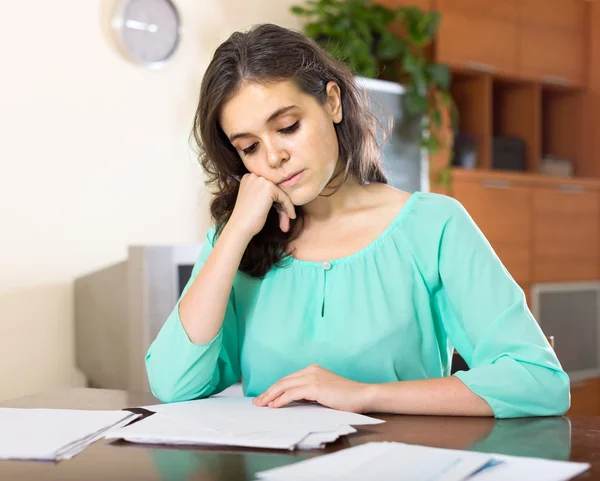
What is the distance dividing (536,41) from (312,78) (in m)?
3.41

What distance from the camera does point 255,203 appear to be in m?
1.49

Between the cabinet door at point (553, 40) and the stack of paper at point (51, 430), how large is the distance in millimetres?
3772

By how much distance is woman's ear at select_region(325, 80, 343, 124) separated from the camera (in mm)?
1556

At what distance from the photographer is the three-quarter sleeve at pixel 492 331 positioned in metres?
1.26

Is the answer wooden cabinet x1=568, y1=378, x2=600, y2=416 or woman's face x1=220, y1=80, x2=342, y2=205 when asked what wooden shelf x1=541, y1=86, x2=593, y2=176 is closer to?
wooden cabinet x1=568, y1=378, x2=600, y2=416

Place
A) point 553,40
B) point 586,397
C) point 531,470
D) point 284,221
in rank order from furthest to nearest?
point 553,40 → point 586,397 → point 284,221 → point 531,470

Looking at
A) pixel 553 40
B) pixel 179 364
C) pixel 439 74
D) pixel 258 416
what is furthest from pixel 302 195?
pixel 553 40

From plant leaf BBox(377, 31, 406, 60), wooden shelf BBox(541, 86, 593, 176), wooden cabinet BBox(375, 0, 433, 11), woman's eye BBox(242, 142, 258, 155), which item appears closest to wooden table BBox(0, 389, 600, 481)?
woman's eye BBox(242, 142, 258, 155)

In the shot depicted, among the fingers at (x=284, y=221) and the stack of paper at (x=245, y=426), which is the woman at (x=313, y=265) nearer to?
the fingers at (x=284, y=221)

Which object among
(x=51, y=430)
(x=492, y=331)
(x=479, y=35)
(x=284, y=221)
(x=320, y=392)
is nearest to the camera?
(x=51, y=430)

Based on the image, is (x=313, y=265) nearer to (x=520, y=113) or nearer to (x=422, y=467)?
(x=422, y=467)

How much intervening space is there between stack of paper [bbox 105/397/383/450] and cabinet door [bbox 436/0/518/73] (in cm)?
314

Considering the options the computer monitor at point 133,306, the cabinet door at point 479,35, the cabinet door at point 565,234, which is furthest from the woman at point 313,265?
the cabinet door at point 565,234

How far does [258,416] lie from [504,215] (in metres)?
3.30
